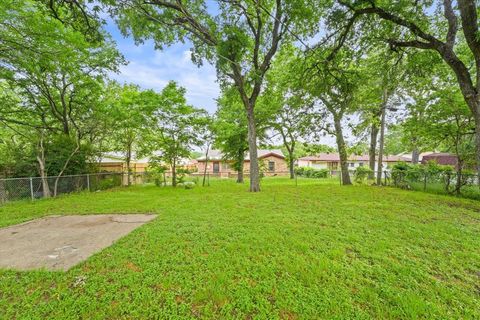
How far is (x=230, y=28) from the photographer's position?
25.4 ft

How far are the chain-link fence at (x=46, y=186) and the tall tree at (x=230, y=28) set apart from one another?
7.36 m

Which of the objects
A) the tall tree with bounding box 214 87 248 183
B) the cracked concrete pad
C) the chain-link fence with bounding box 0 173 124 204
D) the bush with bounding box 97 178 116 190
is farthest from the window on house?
the cracked concrete pad

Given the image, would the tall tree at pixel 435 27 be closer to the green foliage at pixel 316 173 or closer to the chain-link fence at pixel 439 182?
the chain-link fence at pixel 439 182

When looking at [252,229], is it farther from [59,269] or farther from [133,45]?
[133,45]

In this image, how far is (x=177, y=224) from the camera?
4.47 meters

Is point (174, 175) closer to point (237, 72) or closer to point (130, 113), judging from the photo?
point (130, 113)

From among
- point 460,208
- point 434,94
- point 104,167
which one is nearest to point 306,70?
point 434,94

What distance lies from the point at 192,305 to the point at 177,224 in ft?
8.86

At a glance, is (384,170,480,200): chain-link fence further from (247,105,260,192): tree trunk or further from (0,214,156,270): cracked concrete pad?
(0,214,156,270): cracked concrete pad

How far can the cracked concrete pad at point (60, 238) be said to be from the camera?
9.44 ft

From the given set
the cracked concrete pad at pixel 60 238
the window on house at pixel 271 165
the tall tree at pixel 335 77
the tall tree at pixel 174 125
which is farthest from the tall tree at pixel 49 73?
the window on house at pixel 271 165

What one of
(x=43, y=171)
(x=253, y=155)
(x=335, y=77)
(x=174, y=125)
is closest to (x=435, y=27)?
(x=335, y=77)

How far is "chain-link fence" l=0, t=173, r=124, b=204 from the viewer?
751cm

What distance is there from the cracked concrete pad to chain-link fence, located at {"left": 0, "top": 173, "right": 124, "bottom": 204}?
13.9ft
